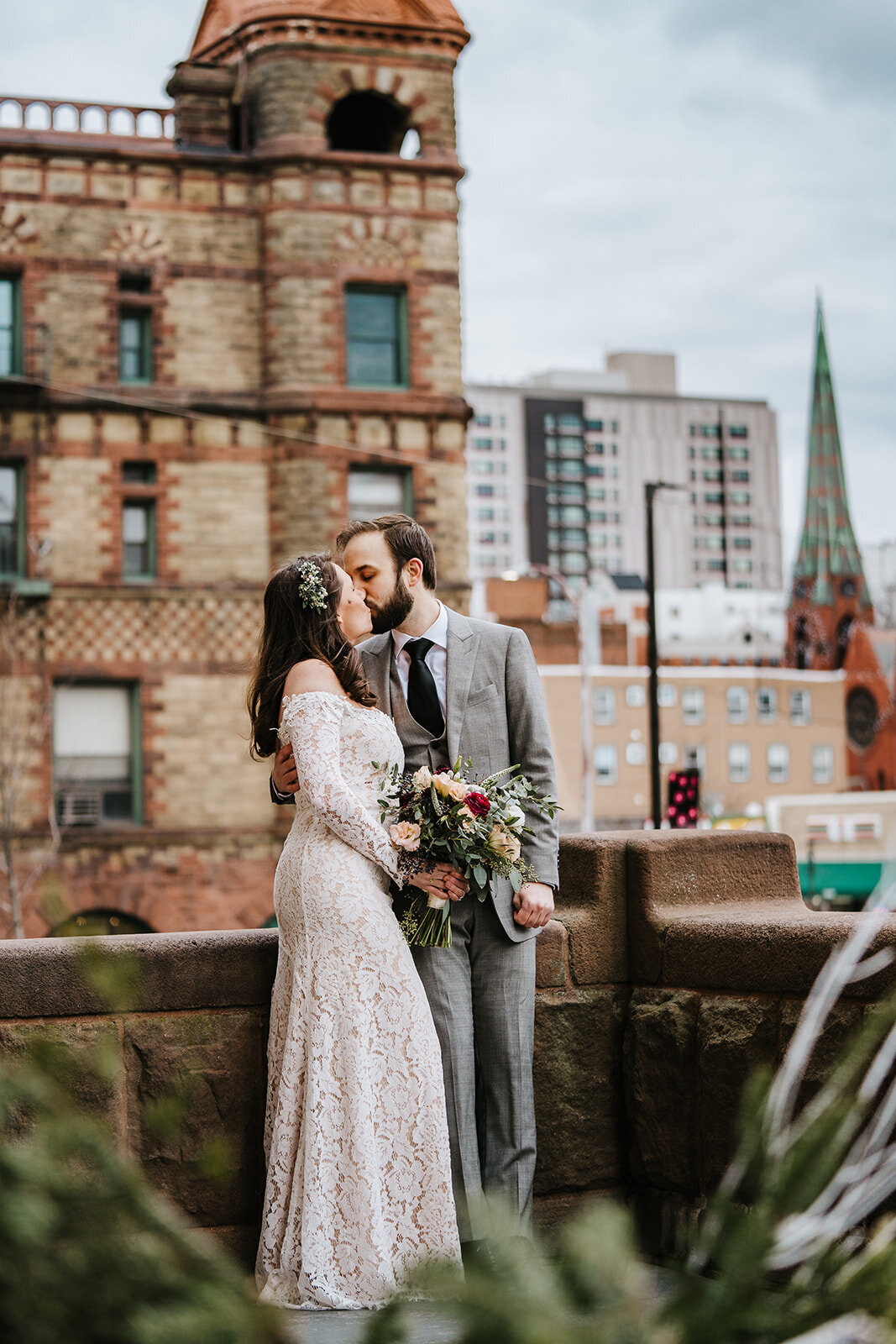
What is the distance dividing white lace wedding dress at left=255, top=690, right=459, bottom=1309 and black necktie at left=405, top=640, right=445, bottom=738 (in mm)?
299

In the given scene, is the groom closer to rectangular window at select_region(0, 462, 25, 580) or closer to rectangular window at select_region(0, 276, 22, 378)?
rectangular window at select_region(0, 462, 25, 580)

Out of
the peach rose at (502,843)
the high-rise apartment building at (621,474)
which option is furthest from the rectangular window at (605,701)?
the peach rose at (502,843)

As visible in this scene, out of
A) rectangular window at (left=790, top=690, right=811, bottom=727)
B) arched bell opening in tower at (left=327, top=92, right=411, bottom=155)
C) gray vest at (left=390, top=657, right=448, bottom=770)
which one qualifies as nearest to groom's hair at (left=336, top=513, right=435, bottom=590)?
gray vest at (left=390, top=657, right=448, bottom=770)

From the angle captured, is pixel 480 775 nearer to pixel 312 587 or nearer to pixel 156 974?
pixel 312 587

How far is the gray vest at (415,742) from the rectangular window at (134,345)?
21044mm

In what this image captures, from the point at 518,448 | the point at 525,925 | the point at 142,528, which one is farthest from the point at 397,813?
the point at 518,448

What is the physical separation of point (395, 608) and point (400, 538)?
0.21 m

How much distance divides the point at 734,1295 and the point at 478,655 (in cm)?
341

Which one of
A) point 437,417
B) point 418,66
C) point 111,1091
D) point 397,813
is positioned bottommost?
point 111,1091

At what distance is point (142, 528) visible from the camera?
24.8 metres

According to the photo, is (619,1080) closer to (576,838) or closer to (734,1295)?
(576,838)

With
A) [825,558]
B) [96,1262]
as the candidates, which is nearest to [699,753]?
[825,558]

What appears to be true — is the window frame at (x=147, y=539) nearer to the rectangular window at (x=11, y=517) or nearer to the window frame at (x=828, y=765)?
the rectangular window at (x=11, y=517)

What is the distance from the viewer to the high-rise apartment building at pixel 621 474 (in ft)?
399
